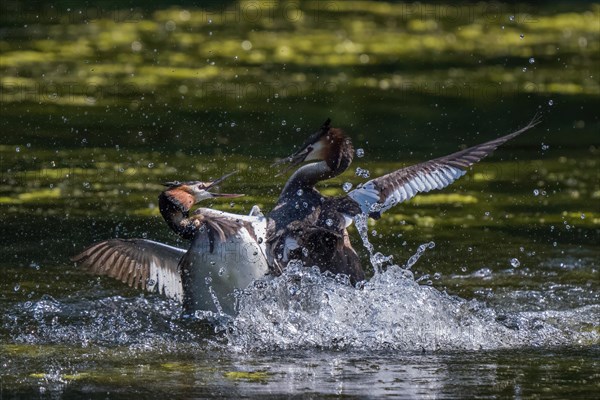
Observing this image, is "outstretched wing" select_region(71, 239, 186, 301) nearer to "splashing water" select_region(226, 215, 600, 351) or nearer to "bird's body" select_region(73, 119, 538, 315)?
"bird's body" select_region(73, 119, 538, 315)

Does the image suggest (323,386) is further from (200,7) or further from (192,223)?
(200,7)

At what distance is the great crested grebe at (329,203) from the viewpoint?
9125 millimetres

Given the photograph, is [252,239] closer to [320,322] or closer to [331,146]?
[320,322]

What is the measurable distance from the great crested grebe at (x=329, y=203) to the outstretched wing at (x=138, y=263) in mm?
886

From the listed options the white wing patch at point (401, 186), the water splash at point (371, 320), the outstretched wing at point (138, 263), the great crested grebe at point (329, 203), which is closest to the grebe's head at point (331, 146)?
the great crested grebe at point (329, 203)

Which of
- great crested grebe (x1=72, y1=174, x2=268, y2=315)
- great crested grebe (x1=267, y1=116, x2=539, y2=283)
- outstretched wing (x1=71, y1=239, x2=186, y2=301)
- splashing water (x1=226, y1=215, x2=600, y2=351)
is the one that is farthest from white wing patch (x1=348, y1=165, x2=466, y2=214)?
outstretched wing (x1=71, y1=239, x2=186, y2=301)

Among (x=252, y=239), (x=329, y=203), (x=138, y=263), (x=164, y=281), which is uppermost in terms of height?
(x=329, y=203)

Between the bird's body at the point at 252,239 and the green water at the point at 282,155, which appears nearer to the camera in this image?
the green water at the point at 282,155

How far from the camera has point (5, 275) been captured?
33.7 ft

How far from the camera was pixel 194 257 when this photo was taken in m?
9.25

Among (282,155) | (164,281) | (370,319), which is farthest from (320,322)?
(282,155)

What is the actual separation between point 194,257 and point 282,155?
528 cm

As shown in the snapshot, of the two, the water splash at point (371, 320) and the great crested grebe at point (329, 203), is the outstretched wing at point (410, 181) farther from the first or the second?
the water splash at point (371, 320)

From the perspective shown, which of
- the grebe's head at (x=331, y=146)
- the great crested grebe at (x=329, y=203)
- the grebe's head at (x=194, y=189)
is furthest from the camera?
the grebe's head at (x=331, y=146)
